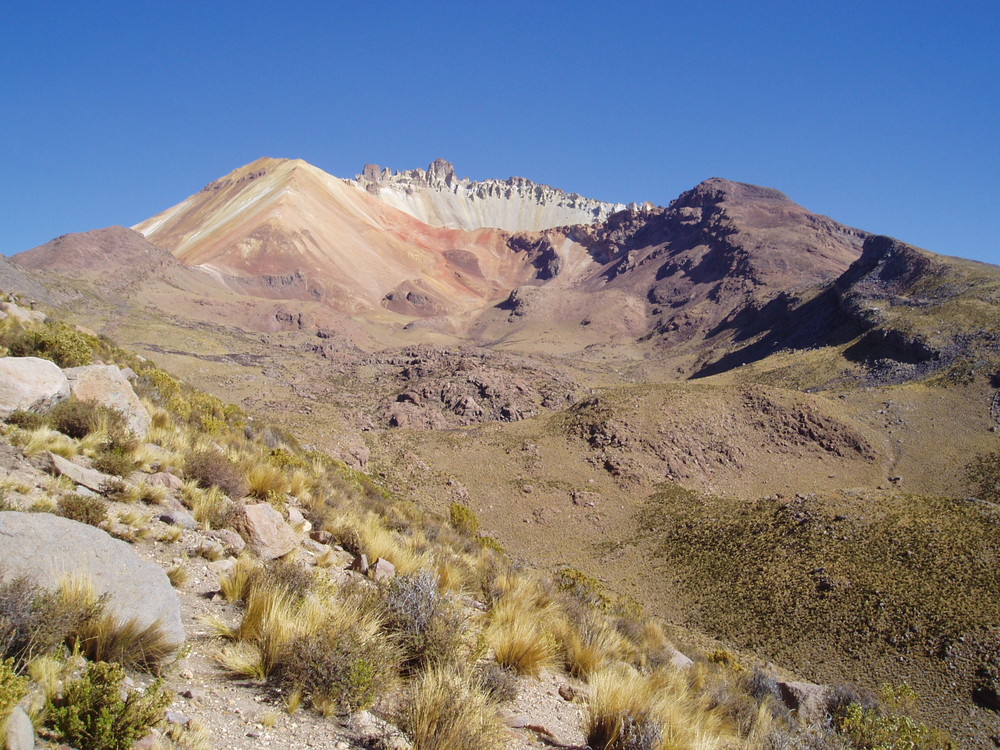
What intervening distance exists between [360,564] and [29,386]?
4958 millimetres

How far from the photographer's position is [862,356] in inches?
1842

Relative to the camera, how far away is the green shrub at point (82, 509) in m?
5.17

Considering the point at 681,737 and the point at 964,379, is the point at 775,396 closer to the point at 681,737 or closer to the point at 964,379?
the point at 964,379

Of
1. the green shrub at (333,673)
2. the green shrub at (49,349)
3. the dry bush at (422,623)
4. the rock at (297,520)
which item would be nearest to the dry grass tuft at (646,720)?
the dry bush at (422,623)

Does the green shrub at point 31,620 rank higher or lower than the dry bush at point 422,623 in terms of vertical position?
higher

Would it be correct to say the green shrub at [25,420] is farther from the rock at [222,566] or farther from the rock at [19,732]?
the rock at [19,732]

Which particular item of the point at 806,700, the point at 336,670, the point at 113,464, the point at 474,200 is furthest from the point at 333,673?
the point at 474,200

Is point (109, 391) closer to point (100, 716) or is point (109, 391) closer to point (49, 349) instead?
point (49, 349)

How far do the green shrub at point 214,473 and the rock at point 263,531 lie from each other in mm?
1122

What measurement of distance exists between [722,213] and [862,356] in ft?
263

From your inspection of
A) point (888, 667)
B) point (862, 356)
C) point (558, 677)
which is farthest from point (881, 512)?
point (862, 356)

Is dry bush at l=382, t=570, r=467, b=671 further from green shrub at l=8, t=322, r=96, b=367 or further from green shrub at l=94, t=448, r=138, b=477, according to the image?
green shrub at l=8, t=322, r=96, b=367

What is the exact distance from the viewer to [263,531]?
21.7 ft

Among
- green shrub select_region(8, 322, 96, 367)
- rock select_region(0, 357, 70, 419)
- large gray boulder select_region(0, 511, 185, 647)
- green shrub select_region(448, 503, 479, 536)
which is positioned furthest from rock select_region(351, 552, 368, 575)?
green shrub select_region(448, 503, 479, 536)
